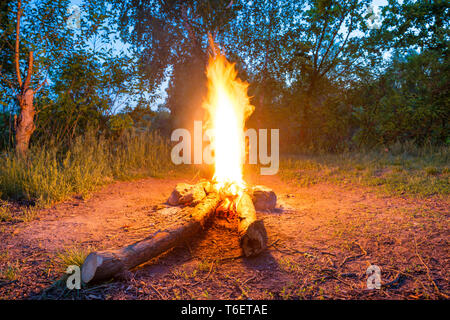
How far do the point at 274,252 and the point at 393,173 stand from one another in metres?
4.93

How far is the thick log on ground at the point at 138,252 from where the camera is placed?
6.85 feet

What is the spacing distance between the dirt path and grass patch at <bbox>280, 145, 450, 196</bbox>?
76cm

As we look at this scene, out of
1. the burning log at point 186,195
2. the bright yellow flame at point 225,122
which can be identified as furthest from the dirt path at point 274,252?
the bright yellow flame at point 225,122

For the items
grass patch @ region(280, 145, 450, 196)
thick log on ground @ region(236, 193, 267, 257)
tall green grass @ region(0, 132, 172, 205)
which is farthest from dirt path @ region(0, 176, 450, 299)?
grass patch @ region(280, 145, 450, 196)

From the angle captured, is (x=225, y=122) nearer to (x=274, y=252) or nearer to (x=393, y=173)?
(x=274, y=252)

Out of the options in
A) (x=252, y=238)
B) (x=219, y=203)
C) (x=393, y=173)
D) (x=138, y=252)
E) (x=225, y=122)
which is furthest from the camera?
(x=393, y=173)

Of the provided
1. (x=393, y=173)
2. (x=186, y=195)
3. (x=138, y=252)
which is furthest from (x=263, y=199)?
(x=393, y=173)

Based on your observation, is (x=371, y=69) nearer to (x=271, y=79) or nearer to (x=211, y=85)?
(x=271, y=79)

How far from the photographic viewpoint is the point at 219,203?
13.7 feet

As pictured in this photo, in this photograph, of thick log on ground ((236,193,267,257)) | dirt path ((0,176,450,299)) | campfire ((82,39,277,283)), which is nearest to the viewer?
dirt path ((0,176,450,299))

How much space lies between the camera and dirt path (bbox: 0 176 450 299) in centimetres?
205

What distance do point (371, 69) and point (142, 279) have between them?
1317 centimetres

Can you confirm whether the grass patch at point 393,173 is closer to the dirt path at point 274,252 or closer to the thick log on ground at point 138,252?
the dirt path at point 274,252

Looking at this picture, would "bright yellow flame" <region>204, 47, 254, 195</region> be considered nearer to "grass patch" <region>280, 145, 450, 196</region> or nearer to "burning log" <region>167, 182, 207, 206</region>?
"burning log" <region>167, 182, 207, 206</region>
